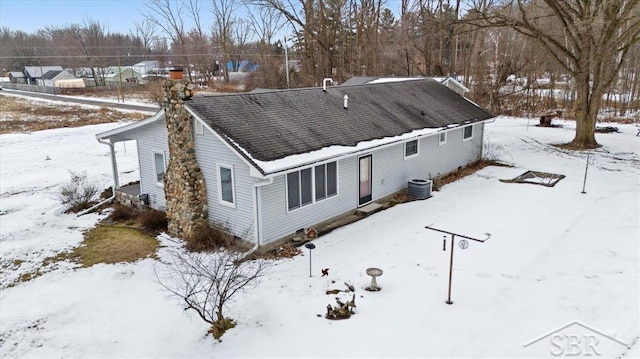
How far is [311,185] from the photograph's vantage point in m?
11.3

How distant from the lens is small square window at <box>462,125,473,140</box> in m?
17.7

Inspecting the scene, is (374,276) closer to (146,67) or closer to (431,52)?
(431,52)

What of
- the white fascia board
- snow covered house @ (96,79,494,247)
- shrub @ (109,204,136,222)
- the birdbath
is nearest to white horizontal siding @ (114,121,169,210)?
snow covered house @ (96,79,494,247)

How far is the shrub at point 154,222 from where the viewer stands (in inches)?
481

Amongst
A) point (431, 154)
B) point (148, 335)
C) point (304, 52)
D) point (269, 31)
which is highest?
point (269, 31)

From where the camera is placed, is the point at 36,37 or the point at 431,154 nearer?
the point at 431,154

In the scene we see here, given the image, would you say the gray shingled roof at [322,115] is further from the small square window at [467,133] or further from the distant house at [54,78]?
the distant house at [54,78]

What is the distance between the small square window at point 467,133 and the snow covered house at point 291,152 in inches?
42.4

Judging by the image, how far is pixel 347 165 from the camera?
1227 centimetres

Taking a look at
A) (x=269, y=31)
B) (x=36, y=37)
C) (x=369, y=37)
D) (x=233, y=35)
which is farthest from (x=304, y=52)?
(x=36, y=37)

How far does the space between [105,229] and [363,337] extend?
354 inches

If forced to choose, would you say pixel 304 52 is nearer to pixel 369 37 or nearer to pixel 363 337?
pixel 369 37

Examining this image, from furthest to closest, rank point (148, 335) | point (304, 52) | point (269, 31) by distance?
point (269, 31) → point (304, 52) → point (148, 335)

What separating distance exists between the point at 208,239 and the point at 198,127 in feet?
9.34
